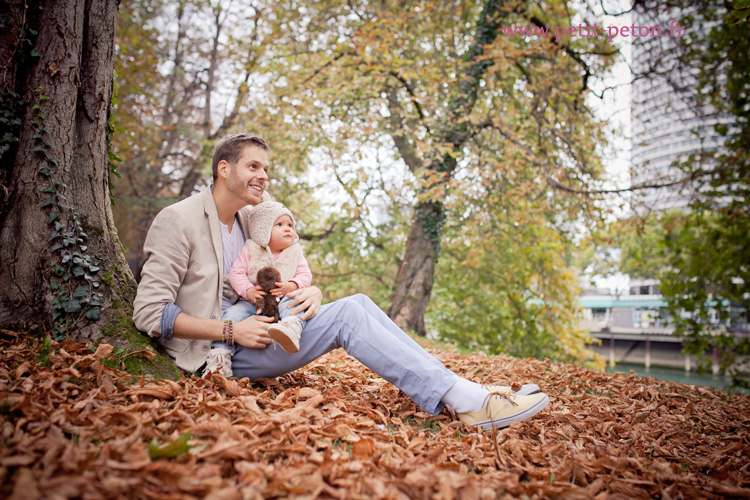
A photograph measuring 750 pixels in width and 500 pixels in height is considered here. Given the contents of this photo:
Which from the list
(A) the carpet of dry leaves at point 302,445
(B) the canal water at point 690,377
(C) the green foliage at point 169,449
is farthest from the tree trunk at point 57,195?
(B) the canal water at point 690,377

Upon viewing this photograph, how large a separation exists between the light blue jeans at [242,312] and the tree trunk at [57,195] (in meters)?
0.46

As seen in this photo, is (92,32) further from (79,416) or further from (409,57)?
(409,57)

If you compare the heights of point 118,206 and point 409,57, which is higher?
point 409,57

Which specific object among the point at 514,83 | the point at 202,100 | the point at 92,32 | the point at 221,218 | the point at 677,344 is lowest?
the point at 677,344

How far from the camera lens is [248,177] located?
8.91ft

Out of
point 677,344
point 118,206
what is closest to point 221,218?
point 118,206

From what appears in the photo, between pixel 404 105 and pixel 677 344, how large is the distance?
102 feet

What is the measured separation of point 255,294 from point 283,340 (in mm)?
381

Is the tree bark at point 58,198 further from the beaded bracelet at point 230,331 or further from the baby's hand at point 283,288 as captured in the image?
the baby's hand at point 283,288

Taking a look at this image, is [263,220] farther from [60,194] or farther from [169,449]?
[169,449]

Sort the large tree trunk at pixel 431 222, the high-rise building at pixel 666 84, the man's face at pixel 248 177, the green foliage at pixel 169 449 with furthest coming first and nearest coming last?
the large tree trunk at pixel 431 222 → the high-rise building at pixel 666 84 → the man's face at pixel 248 177 → the green foliage at pixel 169 449

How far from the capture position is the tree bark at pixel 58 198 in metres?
2.46

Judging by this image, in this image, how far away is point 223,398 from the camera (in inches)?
87.7

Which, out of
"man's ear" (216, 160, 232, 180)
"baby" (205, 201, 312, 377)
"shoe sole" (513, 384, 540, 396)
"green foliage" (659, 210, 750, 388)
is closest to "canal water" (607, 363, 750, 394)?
"green foliage" (659, 210, 750, 388)
